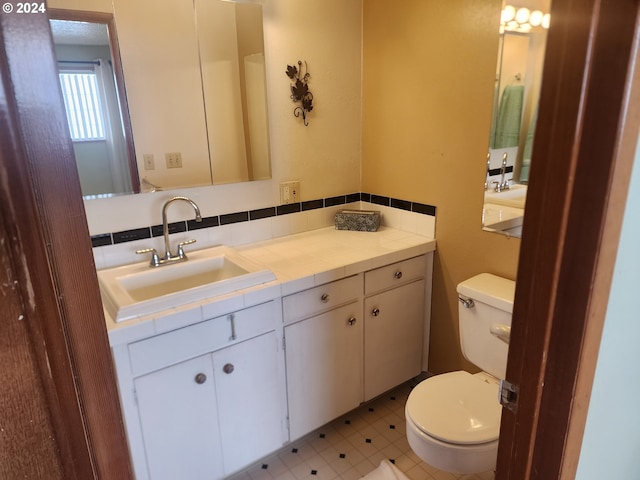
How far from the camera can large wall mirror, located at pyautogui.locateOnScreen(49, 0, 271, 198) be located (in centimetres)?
158

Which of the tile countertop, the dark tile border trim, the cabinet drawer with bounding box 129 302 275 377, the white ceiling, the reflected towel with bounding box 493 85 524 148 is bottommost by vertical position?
the cabinet drawer with bounding box 129 302 275 377

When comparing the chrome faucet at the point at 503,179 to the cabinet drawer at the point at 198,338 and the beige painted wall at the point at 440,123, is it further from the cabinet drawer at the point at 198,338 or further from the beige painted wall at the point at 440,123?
the cabinet drawer at the point at 198,338

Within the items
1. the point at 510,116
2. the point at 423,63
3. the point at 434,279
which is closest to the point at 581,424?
the point at 510,116

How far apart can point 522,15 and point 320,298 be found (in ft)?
4.46

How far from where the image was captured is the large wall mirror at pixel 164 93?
1.58 m

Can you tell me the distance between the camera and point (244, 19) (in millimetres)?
1886

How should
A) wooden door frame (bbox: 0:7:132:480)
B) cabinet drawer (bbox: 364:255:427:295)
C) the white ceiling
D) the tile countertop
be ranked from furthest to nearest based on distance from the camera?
cabinet drawer (bbox: 364:255:427:295), the white ceiling, the tile countertop, wooden door frame (bbox: 0:7:132:480)

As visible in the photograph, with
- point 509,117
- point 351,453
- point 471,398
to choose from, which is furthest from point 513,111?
point 351,453

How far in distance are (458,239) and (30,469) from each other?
1.84m

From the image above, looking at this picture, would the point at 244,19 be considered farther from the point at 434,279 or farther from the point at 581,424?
the point at 581,424

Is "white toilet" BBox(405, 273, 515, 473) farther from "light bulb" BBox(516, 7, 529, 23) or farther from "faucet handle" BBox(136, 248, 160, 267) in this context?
"faucet handle" BBox(136, 248, 160, 267)

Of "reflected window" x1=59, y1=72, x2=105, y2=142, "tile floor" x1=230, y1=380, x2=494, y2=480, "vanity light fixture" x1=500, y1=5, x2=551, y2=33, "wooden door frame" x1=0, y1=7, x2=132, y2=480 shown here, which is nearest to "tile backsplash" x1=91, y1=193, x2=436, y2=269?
"reflected window" x1=59, y1=72, x2=105, y2=142

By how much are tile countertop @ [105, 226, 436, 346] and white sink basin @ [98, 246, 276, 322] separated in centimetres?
3

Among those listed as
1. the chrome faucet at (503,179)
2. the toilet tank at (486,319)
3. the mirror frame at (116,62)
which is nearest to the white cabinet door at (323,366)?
the toilet tank at (486,319)
